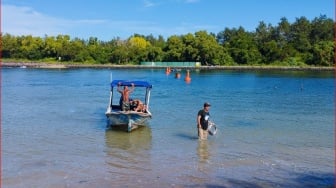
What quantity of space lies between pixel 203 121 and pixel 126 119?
4075mm

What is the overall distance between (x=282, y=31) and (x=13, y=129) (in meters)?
137

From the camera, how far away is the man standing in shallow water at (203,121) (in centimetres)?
1959

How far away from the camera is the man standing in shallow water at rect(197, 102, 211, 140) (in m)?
19.6

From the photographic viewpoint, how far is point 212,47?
135125mm

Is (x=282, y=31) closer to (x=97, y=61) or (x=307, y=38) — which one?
(x=307, y=38)

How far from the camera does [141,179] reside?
561 inches

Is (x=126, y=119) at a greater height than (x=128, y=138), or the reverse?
(x=126, y=119)

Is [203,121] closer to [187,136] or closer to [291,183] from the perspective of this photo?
[187,136]

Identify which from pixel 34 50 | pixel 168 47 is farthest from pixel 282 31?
pixel 34 50

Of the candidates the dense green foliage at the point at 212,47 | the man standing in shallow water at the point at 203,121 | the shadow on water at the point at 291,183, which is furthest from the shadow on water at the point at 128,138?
the dense green foliage at the point at 212,47

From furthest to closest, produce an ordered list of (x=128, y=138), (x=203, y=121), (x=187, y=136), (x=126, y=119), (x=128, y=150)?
1. (x=126, y=119)
2. (x=187, y=136)
3. (x=128, y=138)
4. (x=203, y=121)
5. (x=128, y=150)

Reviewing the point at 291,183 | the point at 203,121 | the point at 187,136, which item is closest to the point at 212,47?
the point at 187,136

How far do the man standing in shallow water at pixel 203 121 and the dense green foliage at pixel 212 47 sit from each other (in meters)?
113

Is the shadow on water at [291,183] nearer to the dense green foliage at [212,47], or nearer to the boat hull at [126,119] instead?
the boat hull at [126,119]
